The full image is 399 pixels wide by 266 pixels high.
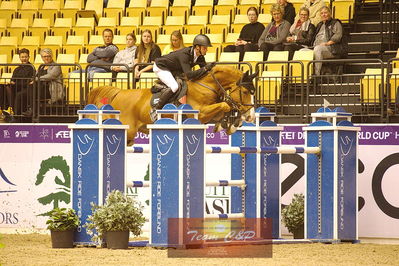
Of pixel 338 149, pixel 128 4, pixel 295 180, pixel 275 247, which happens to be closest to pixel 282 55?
pixel 295 180

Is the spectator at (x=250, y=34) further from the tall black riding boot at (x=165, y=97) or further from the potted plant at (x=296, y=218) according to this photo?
the potted plant at (x=296, y=218)

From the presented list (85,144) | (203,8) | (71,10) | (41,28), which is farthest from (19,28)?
(85,144)

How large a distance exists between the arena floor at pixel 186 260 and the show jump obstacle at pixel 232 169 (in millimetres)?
437

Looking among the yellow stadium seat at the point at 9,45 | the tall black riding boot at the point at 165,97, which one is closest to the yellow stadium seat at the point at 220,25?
the yellow stadium seat at the point at 9,45

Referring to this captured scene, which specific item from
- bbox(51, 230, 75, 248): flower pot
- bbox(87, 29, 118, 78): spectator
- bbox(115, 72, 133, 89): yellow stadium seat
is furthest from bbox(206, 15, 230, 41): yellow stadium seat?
bbox(51, 230, 75, 248): flower pot

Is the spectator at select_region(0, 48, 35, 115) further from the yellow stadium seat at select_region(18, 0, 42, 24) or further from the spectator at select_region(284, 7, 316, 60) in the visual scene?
the yellow stadium seat at select_region(18, 0, 42, 24)

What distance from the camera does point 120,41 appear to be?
18156 millimetres

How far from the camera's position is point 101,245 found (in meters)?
11.1

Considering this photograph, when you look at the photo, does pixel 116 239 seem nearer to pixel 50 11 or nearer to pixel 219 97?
Result: pixel 219 97

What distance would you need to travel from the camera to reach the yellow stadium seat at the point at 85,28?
19250 mm

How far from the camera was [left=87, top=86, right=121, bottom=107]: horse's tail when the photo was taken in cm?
1389

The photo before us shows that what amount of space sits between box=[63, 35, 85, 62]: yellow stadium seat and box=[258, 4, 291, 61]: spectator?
13.4ft

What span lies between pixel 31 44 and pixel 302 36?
19.7 ft

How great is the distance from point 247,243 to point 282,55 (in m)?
5.15
